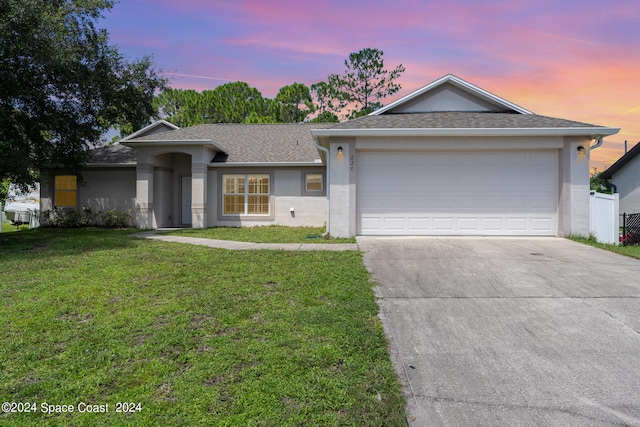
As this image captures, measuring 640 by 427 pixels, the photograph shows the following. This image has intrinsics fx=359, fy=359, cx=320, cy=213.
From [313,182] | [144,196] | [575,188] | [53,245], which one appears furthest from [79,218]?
[575,188]

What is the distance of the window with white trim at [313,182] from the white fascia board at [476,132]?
558 centimetres

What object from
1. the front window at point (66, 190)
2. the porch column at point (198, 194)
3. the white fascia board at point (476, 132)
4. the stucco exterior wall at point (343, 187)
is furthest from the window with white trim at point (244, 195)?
the front window at point (66, 190)

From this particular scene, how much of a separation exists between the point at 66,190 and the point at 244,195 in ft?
27.0

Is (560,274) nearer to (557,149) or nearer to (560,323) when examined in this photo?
(560,323)

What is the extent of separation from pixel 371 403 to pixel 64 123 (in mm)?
16497

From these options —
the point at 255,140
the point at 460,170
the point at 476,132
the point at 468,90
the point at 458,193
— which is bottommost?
the point at 458,193

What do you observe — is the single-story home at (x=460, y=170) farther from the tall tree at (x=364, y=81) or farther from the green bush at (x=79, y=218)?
the tall tree at (x=364, y=81)

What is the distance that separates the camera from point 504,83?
14.3 meters

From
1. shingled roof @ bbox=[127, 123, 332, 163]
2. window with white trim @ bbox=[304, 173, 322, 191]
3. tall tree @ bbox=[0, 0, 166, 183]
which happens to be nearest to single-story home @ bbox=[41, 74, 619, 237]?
window with white trim @ bbox=[304, 173, 322, 191]

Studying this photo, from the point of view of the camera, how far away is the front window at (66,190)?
53.3 ft

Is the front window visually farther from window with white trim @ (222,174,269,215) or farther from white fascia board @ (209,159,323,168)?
window with white trim @ (222,174,269,215)

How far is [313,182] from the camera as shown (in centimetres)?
1557

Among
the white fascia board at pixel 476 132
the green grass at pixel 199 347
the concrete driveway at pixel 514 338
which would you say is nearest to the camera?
the green grass at pixel 199 347

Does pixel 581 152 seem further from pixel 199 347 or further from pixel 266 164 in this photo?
pixel 266 164
